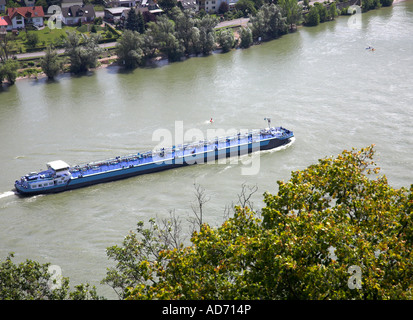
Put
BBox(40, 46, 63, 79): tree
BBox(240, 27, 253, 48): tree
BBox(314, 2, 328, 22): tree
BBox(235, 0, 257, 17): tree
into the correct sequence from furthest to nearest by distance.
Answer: BBox(235, 0, 257, 17): tree → BBox(314, 2, 328, 22): tree → BBox(240, 27, 253, 48): tree → BBox(40, 46, 63, 79): tree

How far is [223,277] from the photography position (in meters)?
13.7

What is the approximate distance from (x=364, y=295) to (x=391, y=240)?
1.80 meters

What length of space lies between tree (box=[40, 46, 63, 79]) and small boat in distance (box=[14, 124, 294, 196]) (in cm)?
2336

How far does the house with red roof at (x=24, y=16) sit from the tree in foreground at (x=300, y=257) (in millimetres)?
58205

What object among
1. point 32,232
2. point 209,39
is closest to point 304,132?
point 32,232

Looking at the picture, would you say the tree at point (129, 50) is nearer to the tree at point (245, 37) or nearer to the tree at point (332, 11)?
the tree at point (245, 37)

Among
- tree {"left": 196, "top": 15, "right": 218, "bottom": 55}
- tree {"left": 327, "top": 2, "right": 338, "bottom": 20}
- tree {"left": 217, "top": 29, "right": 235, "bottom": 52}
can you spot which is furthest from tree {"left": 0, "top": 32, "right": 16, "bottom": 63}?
tree {"left": 327, "top": 2, "right": 338, "bottom": 20}

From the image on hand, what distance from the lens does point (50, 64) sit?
51875 mm

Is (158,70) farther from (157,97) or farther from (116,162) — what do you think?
(116,162)

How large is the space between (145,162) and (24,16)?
4219 cm

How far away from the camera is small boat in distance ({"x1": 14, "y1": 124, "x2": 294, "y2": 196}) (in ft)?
101

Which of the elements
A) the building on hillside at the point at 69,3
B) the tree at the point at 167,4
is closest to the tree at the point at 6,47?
the building on hillside at the point at 69,3

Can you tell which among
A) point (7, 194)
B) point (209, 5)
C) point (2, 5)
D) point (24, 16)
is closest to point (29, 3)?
point (2, 5)

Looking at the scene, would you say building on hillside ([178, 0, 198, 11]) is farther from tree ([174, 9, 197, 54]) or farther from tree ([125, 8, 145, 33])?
tree ([174, 9, 197, 54])
